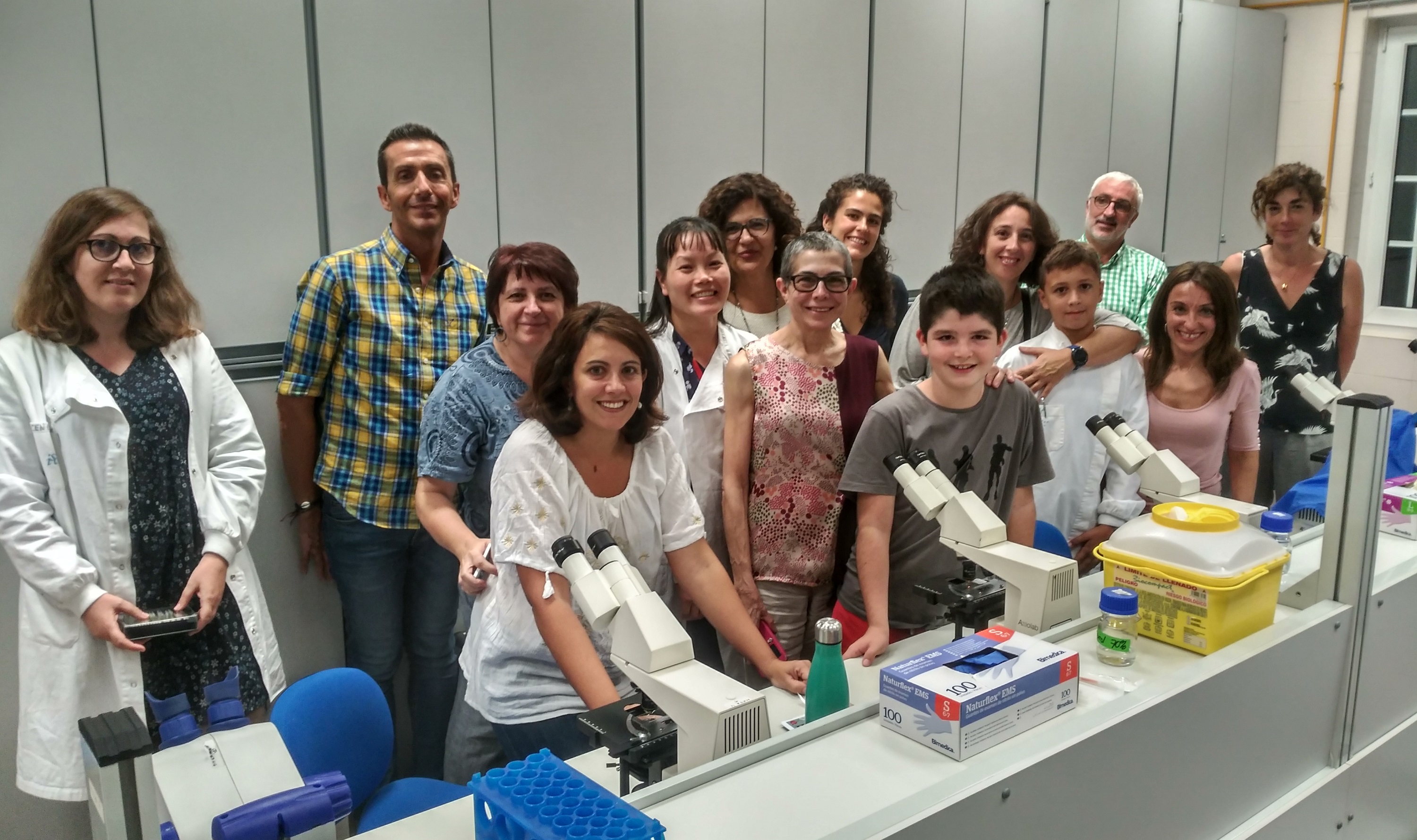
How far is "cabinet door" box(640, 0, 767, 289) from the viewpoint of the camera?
304cm

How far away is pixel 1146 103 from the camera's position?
4.67 metres

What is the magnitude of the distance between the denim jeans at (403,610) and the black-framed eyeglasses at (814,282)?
3.75 ft

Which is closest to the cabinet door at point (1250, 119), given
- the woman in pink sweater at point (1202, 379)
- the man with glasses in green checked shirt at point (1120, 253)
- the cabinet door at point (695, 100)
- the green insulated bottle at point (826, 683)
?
the man with glasses in green checked shirt at point (1120, 253)

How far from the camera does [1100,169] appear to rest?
455cm

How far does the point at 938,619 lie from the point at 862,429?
0.37 m

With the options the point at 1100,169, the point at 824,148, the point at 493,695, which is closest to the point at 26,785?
the point at 493,695

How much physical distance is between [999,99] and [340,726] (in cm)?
342

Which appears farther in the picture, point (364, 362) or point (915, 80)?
point (915, 80)

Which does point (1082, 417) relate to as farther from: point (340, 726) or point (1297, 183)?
point (340, 726)

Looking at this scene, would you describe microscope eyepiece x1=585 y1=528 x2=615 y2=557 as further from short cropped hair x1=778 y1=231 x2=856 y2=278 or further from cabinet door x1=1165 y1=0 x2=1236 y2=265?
cabinet door x1=1165 y1=0 x2=1236 y2=265

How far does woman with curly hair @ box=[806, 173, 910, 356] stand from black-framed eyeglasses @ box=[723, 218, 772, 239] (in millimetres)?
203

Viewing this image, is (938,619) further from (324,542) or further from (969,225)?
(324,542)

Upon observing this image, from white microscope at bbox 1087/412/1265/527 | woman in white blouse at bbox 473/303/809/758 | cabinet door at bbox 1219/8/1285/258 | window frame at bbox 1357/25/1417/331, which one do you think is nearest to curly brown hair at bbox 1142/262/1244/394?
white microscope at bbox 1087/412/1265/527

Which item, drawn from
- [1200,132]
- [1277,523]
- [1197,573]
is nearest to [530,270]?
[1197,573]
